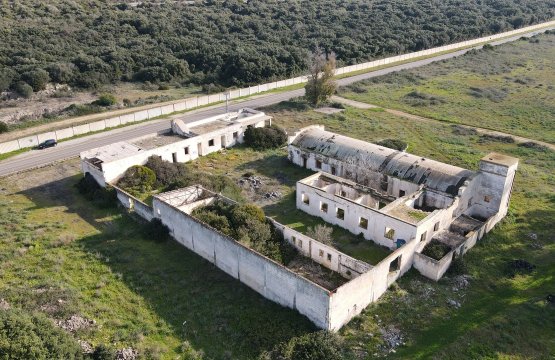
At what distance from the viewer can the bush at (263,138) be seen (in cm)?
5541

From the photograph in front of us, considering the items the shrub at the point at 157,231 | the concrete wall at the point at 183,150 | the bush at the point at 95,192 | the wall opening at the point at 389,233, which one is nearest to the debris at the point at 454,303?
A: the wall opening at the point at 389,233

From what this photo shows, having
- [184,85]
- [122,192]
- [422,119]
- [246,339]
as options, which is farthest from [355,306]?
[184,85]

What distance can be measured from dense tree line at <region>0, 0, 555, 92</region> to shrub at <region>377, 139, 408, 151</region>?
34.2 meters

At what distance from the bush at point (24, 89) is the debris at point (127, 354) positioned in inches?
2262

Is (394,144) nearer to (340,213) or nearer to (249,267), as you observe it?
(340,213)

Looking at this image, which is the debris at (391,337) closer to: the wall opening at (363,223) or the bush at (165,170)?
the wall opening at (363,223)

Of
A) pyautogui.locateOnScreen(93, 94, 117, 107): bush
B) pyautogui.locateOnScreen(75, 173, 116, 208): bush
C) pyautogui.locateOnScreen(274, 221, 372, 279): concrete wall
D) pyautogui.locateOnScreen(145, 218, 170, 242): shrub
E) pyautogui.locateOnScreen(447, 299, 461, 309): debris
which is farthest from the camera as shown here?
pyautogui.locateOnScreen(93, 94, 117, 107): bush

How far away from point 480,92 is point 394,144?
35173 mm

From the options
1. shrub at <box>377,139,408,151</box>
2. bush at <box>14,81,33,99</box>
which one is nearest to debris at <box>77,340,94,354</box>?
shrub at <box>377,139,408,151</box>

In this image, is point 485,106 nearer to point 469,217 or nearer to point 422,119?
point 422,119

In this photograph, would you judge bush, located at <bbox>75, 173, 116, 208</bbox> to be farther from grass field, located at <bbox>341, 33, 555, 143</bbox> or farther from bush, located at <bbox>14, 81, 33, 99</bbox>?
grass field, located at <bbox>341, 33, 555, 143</bbox>

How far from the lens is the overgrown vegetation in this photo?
108ft

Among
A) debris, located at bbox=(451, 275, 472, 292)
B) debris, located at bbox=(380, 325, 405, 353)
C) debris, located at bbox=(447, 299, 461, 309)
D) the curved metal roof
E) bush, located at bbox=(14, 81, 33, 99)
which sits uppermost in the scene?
bush, located at bbox=(14, 81, 33, 99)

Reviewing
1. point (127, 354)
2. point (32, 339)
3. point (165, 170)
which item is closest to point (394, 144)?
point (165, 170)
